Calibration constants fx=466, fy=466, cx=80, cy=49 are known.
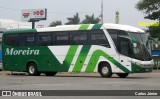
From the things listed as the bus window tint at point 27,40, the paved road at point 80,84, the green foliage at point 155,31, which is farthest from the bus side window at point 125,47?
the green foliage at point 155,31

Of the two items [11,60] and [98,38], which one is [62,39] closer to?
[98,38]

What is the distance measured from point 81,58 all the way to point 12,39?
6.24 meters

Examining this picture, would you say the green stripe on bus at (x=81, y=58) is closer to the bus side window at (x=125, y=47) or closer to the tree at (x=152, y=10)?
the bus side window at (x=125, y=47)

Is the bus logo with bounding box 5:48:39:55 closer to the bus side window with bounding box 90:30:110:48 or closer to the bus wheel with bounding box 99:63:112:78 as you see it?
the bus side window with bounding box 90:30:110:48

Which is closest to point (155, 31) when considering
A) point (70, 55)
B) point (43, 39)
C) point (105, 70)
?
point (43, 39)

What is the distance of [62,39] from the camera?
2988 cm

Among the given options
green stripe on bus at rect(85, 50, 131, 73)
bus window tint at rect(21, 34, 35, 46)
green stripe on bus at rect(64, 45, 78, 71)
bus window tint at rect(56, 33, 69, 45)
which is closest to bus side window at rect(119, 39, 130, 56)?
green stripe on bus at rect(85, 50, 131, 73)

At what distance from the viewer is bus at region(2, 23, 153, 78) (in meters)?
27.2

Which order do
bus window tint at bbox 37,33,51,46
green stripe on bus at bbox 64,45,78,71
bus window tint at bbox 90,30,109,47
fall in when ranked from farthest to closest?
1. bus window tint at bbox 37,33,51,46
2. green stripe on bus at bbox 64,45,78,71
3. bus window tint at bbox 90,30,109,47

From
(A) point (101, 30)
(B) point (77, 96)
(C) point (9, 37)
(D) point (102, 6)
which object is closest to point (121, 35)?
(A) point (101, 30)

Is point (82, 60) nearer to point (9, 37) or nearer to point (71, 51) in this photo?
point (71, 51)

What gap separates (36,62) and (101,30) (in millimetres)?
5949

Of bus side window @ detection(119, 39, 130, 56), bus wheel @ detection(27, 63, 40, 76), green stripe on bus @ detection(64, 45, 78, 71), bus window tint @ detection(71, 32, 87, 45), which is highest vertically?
bus window tint @ detection(71, 32, 87, 45)

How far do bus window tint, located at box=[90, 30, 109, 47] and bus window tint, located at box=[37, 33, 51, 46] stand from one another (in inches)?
141
